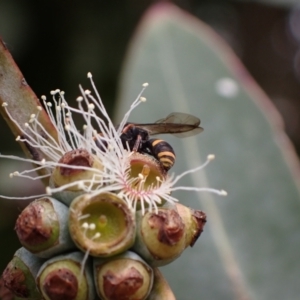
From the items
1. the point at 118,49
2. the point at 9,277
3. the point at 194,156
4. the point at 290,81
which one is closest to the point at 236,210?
the point at 194,156

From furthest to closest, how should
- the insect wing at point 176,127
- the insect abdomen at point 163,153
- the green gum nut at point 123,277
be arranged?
the insect wing at point 176,127 < the insect abdomen at point 163,153 < the green gum nut at point 123,277

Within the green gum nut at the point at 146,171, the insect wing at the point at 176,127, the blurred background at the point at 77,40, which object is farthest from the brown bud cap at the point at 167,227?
the blurred background at the point at 77,40

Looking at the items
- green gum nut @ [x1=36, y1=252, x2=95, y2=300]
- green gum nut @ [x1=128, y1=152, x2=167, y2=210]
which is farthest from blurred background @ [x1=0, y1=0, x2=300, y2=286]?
green gum nut @ [x1=36, y1=252, x2=95, y2=300]

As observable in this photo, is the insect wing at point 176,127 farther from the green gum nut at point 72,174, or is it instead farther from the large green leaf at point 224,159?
the large green leaf at point 224,159

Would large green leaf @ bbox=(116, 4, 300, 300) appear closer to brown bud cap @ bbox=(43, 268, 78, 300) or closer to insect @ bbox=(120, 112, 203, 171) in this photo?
insect @ bbox=(120, 112, 203, 171)

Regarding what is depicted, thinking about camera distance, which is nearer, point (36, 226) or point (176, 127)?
point (36, 226)

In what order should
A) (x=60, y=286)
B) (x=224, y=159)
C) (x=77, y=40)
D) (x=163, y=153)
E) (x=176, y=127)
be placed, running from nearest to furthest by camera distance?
Answer: (x=60, y=286) < (x=163, y=153) < (x=176, y=127) < (x=224, y=159) < (x=77, y=40)

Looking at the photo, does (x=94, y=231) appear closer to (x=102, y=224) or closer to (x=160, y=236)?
(x=102, y=224)

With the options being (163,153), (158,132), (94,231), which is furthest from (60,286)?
(158,132)
